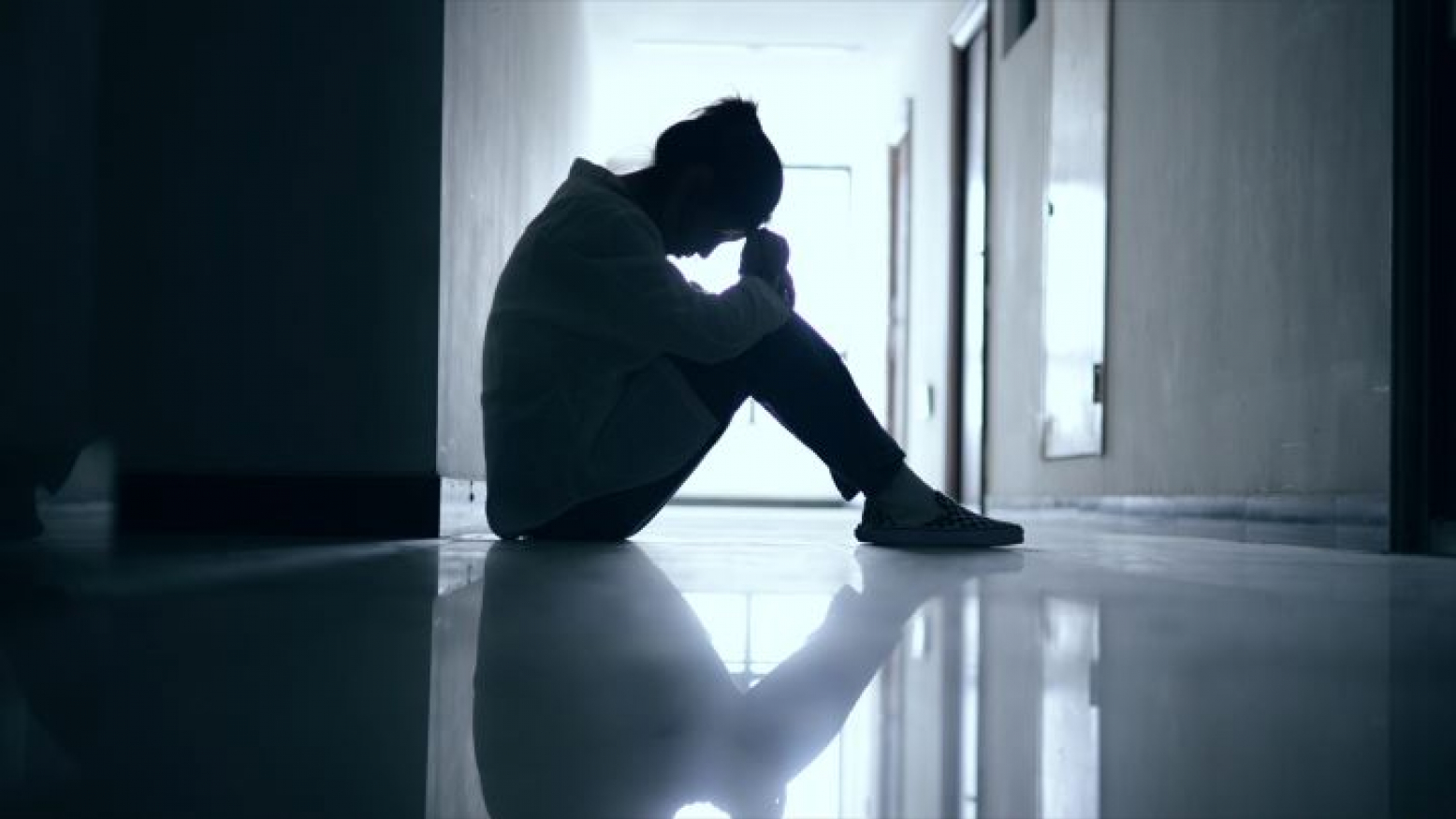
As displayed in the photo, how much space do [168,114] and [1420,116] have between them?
7.11 ft

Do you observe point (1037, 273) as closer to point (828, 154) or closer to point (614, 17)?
point (614, 17)

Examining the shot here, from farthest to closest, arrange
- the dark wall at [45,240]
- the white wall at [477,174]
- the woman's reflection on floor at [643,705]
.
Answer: the white wall at [477,174], the dark wall at [45,240], the woman's reflection on floor at [643,705]

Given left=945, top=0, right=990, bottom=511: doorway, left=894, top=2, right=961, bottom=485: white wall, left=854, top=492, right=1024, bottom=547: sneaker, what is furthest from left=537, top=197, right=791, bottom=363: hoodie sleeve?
left=894, top=2, right=961, bottom=485: white wall

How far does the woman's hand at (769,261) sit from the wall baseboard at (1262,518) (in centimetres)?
107

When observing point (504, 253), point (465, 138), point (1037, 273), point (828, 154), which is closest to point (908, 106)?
point (828, 154)

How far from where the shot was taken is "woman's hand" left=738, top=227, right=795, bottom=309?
6.85 ft

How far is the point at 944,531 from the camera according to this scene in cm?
205

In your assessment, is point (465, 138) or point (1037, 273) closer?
point (465, 138)

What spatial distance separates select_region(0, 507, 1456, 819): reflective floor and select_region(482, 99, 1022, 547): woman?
2.39ft

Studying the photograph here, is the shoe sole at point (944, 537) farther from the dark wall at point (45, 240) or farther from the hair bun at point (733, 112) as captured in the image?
the dark wall at point (45, 240)

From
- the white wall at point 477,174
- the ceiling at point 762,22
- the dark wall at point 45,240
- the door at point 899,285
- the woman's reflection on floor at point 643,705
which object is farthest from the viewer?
the door at point 899,285

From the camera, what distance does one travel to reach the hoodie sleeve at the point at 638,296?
195cm

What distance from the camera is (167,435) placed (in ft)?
7.59

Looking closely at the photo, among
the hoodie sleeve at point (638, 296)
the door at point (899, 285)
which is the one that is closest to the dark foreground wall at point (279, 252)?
the hoodie sleeve at point (638, 296)
